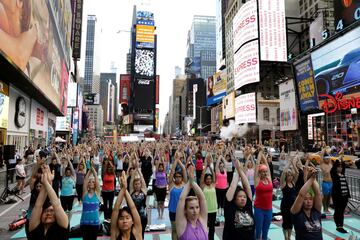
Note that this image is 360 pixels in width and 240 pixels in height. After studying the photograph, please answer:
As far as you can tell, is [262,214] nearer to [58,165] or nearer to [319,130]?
[58,165]

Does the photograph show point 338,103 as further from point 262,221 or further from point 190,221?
point 190,221

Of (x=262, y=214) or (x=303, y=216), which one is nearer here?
(x=303, y=216)

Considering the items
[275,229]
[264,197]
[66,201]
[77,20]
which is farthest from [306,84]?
[77,20]

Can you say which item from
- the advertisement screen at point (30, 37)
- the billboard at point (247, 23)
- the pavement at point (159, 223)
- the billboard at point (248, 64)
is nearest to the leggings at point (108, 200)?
the pavement at point (159, 223)

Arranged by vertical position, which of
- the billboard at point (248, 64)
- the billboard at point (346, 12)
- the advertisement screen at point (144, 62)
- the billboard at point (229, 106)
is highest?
the advertisement screen at point (144, 62)

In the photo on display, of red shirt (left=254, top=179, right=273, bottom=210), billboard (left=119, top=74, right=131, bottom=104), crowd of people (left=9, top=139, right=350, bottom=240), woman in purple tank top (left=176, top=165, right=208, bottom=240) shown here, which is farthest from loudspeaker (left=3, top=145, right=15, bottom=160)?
billboard (left=119, top=74, right=131, bottom=104)

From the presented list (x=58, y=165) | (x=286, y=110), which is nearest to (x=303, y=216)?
(x=58, y=165)

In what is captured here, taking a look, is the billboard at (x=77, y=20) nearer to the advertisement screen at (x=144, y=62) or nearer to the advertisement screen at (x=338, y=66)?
the advertisement screen at (x=338, y=66)

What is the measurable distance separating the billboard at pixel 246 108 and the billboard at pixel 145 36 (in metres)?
69.6

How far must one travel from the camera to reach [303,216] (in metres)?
4.03

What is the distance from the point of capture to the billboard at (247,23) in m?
54.2

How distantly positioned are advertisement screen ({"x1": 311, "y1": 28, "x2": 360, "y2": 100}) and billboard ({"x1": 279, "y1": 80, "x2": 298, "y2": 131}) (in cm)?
1270

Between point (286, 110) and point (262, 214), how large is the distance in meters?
38.4

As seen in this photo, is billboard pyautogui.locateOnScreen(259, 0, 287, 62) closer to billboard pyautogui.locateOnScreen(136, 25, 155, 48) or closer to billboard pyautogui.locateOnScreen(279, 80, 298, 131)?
billboard pyautogui.locateOnScreen(279, 80, 298, 131)
